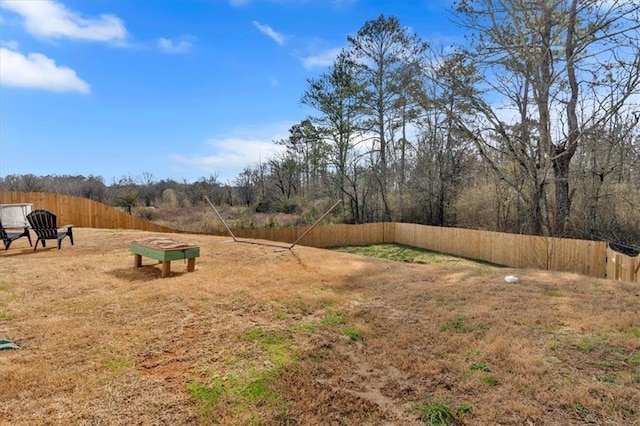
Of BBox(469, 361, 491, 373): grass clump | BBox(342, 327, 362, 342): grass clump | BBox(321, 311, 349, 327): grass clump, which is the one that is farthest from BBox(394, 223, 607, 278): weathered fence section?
BBox(342, 327, 362, 342): grass clump

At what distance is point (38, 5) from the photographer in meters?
5.12

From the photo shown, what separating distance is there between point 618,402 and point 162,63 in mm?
10174

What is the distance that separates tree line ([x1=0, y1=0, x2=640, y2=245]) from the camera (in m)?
9.45

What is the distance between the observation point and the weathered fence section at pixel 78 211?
38.9 feet

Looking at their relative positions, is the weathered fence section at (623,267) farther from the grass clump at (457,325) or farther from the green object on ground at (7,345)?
the green object on ground at (7,345)

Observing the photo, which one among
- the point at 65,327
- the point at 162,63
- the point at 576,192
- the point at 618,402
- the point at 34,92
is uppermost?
the point at 162,63

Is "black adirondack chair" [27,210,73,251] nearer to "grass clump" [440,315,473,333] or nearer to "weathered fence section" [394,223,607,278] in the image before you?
"grass clump" [440,315,473,333]

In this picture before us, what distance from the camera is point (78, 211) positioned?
1227 centimetres

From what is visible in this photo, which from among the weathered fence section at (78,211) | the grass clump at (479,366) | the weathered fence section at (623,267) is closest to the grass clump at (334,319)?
the grass clump at (479,366)

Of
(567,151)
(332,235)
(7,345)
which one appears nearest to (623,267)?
(567,151)

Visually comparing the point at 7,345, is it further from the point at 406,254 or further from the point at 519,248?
the point at 406,254

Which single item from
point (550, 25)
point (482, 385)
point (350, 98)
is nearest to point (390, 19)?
point (350, 98)

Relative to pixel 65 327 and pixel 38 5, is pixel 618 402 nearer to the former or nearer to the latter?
pixel 65 327

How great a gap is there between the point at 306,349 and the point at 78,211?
12679 mm
